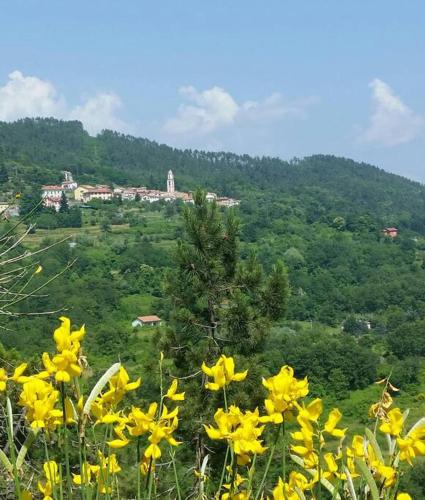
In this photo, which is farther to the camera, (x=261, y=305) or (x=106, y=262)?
(x=106, y=262)

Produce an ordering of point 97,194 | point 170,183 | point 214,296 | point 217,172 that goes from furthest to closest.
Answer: point 217,172 < point 170,183 < point 97,194 < point 214,296

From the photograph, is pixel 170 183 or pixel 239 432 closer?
pixel 239 432

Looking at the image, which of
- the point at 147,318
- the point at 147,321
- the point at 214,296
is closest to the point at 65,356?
the point at 214,296

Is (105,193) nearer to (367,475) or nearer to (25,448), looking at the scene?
(25,448)

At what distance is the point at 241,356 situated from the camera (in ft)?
27.3

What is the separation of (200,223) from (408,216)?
289 ft

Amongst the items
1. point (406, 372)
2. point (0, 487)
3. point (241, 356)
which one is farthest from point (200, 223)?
point (406, 372)

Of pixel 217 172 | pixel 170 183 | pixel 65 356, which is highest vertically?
pixel 217 172

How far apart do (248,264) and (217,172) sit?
4227 inches

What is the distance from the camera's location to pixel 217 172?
11544cm

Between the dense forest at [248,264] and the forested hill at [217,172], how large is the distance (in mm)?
453

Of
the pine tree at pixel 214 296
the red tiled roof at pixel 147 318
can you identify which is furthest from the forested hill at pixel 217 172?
the pine tree at pixel 214 296

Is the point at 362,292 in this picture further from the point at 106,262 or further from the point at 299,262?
the point at 106,262

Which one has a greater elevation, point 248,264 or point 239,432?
point 239,432
